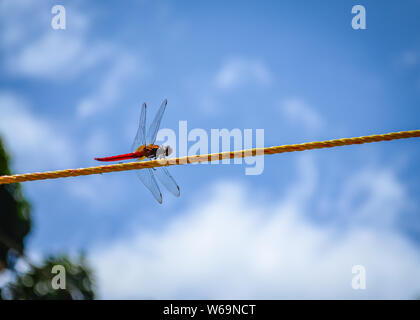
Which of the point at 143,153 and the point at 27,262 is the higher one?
the point at 143,153

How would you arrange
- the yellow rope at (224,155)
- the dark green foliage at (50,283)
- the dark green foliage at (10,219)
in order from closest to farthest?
1. the yellow rope at (224,155)
2. the dark green foliage at (50,283)
3. the dark green foliage at (10,219)

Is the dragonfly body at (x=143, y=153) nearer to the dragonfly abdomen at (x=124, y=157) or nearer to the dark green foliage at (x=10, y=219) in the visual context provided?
the dragonfly abdomen at (x=124, y=157)

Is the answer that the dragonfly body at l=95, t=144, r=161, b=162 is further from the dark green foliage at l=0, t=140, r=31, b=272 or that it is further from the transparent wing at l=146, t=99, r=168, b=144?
the dark green foliage at l=0, t=140, r=31, b=272

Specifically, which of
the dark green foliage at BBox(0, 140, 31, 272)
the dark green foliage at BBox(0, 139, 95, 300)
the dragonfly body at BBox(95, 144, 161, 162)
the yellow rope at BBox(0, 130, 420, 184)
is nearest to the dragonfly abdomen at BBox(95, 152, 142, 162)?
the dragonfly body at BBox(95, 144, 161, 162)

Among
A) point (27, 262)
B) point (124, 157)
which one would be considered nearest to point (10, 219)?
point (27, 262)

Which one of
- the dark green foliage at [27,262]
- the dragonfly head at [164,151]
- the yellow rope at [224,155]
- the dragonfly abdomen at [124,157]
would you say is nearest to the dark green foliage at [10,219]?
the dark green foliage at [27,262]

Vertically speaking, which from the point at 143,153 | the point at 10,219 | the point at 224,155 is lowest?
the point at 10,219

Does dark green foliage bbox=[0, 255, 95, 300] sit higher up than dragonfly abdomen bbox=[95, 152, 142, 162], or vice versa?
dragonfly abdomen bbox=[95, 152, 142, 162]

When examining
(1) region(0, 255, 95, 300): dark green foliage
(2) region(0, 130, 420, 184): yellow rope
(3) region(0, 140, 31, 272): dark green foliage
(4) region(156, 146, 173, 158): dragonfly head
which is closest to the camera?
(2) region(0, 130, 420, 184): yellow rope

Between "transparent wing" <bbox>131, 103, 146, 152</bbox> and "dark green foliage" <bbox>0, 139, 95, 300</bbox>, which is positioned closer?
"transparent wing" <bbox>131, 103, 146, 152</bbox>

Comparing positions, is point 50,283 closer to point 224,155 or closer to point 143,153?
point 143,153
